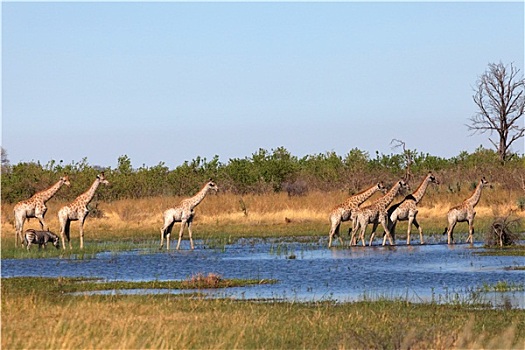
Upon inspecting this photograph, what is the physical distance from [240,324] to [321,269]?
949 cm

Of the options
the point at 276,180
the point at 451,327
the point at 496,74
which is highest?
the point at 496,74

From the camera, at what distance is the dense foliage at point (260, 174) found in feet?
179

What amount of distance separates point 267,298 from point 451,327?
16.0 ft

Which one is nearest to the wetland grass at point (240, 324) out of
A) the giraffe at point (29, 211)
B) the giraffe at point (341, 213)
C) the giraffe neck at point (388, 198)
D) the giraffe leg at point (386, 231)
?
the giraffe at point (29, 211)

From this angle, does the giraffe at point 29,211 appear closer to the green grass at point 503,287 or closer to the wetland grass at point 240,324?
the wetland grass at point 240,324

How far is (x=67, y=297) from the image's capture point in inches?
702

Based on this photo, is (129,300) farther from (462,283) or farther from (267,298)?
(462,283)

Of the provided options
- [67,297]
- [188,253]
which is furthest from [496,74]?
[67,297]

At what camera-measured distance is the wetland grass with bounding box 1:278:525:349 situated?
12.2 meters

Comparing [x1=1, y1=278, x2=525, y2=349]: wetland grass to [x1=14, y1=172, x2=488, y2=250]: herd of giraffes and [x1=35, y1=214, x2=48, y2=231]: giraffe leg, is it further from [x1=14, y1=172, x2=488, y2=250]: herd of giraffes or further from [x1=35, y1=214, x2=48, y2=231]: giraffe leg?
[x1=14, y1=172, x2=488, y2=250]: herd of giraffes

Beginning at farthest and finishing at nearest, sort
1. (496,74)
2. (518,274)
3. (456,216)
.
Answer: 1. (496,74)
2. (456,216)
3. (518,274)

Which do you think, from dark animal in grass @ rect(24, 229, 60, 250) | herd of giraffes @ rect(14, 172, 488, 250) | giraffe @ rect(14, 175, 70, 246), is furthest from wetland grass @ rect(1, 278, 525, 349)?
giraffe @ rect(14, 175, 70, 246)

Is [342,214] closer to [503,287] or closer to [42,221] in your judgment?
[42,221]

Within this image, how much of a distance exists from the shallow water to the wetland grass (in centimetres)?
171
